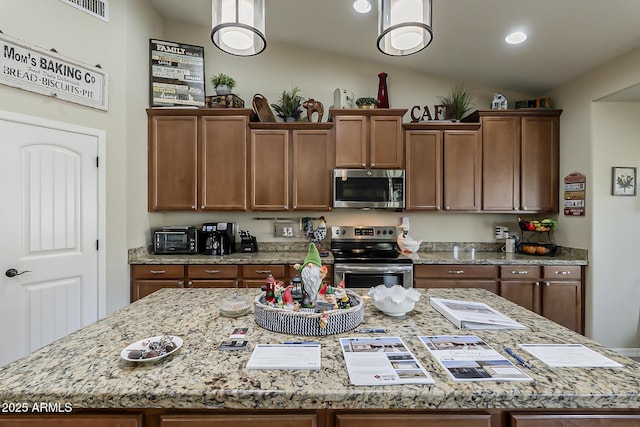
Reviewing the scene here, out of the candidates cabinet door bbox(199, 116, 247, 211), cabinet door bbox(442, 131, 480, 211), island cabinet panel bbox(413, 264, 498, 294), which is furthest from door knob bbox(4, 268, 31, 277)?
cabinet door bbox(442, 131, 480, 211)

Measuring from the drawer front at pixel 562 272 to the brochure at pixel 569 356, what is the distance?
229 centimetres

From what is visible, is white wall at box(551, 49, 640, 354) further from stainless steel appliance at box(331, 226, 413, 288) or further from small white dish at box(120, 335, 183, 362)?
small white dish at box(120, 335, 183, 362)

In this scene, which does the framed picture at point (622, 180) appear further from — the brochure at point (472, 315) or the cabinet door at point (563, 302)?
the brochure at point (472, 315)

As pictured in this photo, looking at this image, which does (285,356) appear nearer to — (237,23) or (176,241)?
(237,23)

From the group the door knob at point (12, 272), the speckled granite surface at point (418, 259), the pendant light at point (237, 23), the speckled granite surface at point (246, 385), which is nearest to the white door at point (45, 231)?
the door knob at point (12, 272)

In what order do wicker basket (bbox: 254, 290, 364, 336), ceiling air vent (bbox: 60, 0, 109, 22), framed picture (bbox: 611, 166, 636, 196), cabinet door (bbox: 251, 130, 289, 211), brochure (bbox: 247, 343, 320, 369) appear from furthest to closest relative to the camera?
cabinet door (bbox: 251, 130, 289, 211), framed picture (bbox: 611, 166, 636, 196), ceiling air vent (bbox: 60, 0, 109, 22), wicker basket (bbox: 254, 290, 364, 336), brochure (bbox: 247, 343, 320, 369)

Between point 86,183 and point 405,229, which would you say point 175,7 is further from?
point 405,229

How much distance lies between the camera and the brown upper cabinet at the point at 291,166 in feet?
10.8

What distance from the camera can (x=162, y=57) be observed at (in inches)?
130

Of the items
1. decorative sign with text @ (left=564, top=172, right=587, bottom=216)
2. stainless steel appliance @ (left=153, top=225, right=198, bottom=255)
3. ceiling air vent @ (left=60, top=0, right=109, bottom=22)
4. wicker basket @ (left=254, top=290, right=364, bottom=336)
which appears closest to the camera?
wicker basket @ (left=254, top=290, right=364, bottom=336)

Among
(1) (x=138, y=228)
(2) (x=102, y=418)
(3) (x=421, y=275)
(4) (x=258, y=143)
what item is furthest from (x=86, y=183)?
(3) (x=421, y=275)

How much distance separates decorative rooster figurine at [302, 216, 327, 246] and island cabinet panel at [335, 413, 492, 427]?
260cm

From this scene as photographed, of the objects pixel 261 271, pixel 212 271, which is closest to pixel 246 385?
pixel 261 271

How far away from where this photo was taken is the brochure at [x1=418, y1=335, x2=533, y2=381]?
89 centimetres
